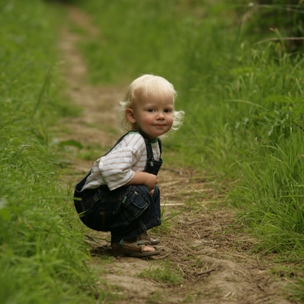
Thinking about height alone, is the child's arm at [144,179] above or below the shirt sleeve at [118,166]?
below

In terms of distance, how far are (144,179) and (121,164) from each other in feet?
0.49

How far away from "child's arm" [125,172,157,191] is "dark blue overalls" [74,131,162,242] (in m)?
0.02

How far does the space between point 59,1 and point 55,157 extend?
802 inches

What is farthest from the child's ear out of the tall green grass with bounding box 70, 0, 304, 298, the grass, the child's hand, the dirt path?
the tall green grass with bounding box 70, 0, 304, 298

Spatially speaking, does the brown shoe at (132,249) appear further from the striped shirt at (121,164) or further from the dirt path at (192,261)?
the striped shirt at (121,164)

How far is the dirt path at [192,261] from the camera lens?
283 cm

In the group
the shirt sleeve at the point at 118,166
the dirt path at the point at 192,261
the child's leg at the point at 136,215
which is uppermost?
the shirt sleeve at the point at 118,166

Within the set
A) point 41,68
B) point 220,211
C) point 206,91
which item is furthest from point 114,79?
point 220,211

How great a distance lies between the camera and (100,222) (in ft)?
11.1

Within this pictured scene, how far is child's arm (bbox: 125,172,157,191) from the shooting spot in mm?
3308

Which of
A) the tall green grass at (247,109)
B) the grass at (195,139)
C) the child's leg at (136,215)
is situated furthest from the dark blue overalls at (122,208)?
the tall green grass at (247,109)

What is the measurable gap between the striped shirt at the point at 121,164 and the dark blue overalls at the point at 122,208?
4cm

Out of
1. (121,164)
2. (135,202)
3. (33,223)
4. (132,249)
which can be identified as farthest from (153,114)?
(33,223)

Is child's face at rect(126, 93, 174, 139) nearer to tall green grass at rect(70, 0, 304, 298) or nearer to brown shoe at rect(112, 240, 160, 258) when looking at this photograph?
brown shoe at rect(112, 240, 160, 258)
